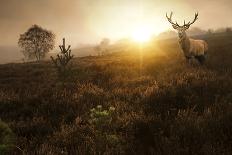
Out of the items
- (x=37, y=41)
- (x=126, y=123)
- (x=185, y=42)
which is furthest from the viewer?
(x=37, y=41)

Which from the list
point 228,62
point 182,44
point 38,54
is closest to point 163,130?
point 228,62

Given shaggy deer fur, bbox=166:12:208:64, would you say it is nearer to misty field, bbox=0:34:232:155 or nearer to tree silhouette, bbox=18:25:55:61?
misty field, bbox=0:34:232:155

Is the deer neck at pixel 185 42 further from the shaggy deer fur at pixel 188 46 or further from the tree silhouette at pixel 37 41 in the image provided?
the tree silhouette at pixel 37 41

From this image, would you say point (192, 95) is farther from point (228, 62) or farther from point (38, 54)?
point (38, 54)

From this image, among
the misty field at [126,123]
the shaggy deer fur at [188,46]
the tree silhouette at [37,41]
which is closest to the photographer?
the misty field at [126,123]

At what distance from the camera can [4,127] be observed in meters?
5.80

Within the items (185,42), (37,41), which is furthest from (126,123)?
(37,41)

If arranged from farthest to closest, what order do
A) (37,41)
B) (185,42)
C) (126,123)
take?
1. (37,41)
2. (185,42)
3. (126,123)

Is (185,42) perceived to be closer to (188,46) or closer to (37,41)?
(188,46)

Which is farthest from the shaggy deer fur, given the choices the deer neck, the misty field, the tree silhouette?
the tree silhouette

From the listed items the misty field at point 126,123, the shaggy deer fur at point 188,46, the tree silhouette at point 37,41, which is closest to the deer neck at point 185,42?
the shaggy deer fur at point 188,46

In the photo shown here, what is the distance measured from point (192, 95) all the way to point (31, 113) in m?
4.42

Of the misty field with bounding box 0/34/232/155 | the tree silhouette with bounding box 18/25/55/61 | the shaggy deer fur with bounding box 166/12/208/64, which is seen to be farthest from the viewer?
the tree silhouette with bounding box 18/25/55/61

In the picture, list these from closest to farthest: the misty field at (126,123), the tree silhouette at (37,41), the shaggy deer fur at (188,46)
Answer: the misty field at (126,123), the shaggy deer fur at (188,46), the tree silhouette at (37,41)
